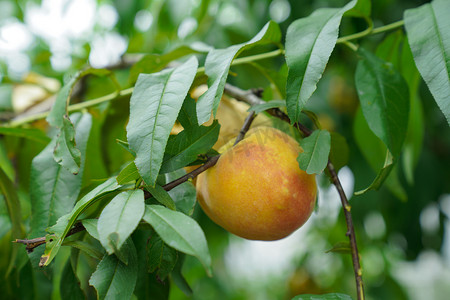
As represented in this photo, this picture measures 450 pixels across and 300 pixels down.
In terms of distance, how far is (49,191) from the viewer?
47 cm

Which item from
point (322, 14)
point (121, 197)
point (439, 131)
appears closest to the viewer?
point (121, 197)

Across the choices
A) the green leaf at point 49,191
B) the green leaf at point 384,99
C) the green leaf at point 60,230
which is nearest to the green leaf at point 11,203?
the green leaf at point 49,191

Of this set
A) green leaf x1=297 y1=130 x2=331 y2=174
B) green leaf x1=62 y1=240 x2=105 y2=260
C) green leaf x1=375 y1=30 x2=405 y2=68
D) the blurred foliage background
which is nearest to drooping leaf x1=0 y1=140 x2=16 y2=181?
the blurred foliage background

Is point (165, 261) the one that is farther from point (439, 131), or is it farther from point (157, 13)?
point (439, 131)

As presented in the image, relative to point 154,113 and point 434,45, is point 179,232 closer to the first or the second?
point 154,113

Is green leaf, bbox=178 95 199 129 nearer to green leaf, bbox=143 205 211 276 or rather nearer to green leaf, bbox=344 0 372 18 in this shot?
green leaf, bbox=143 205 211 276

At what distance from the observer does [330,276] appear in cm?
154

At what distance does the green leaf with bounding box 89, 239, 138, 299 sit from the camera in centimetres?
34

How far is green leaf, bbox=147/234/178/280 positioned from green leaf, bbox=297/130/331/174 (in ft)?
0.45

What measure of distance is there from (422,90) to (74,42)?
95 centimetres

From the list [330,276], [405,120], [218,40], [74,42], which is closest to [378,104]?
[405,120]

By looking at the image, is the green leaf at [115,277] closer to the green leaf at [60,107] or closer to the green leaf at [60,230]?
the green leaf at [60,230]

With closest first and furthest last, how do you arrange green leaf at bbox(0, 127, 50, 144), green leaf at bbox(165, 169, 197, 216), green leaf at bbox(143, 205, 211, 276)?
green leaf at bbox(143, 205, 211, 276) < green leaf at bbox(165, 169, 197, 216) < green leaf at bbox(0, 127, 50, 144)

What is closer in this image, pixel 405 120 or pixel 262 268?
pixel 405 120
